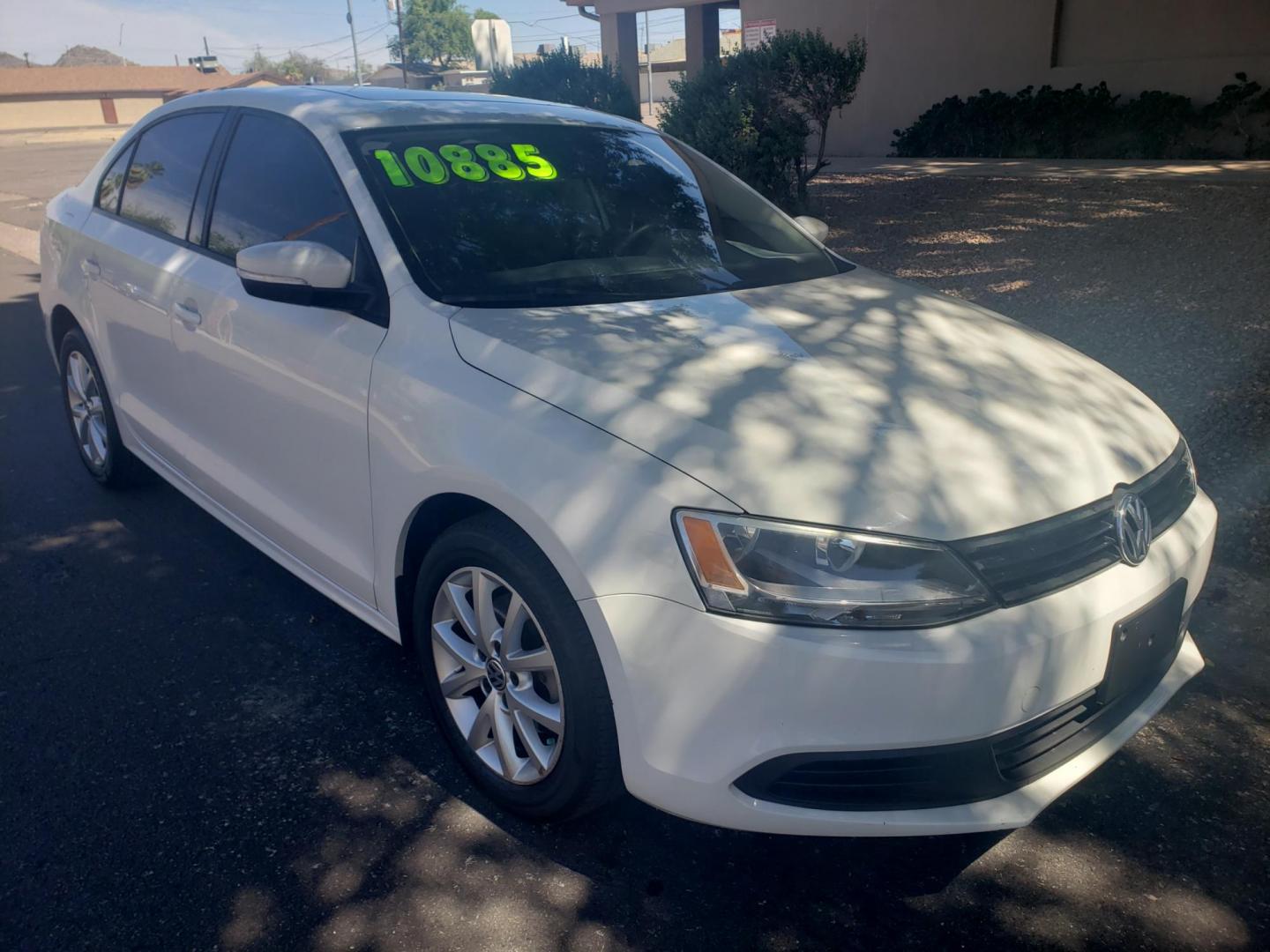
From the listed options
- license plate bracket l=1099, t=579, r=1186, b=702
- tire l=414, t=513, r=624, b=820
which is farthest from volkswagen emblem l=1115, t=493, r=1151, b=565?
tire l=414, t=513, r=624, b=820

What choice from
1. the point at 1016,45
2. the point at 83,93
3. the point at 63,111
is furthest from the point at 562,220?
the point at 83,93

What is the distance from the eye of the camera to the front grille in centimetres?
230

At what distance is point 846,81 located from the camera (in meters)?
11.4

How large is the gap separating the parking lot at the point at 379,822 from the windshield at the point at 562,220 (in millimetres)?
1388

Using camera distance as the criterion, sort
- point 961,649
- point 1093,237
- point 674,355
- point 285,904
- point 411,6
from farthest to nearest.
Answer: point 411,6 → point 1093,237 → point 674,355 → point 285,904 → point 961,649

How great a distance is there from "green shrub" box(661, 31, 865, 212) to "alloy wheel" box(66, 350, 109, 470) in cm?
721

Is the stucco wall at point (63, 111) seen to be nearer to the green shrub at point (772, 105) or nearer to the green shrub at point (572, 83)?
the green shrub at point (572, 83)

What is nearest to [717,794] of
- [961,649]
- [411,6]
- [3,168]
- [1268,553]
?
[961,649]

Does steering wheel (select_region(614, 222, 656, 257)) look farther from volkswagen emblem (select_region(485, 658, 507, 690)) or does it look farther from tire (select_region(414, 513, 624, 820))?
volkswagen emblem (select_region(485, 658, 507, 690))

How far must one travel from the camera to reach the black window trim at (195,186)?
4.10 m

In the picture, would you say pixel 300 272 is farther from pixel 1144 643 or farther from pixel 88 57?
pixel 88 57

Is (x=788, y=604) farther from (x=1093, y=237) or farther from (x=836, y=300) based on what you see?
(x=1093, y=237)

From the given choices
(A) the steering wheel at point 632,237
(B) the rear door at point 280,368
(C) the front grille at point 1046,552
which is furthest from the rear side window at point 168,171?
(C) the front grille at point 1046,552

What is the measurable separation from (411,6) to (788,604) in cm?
11804
